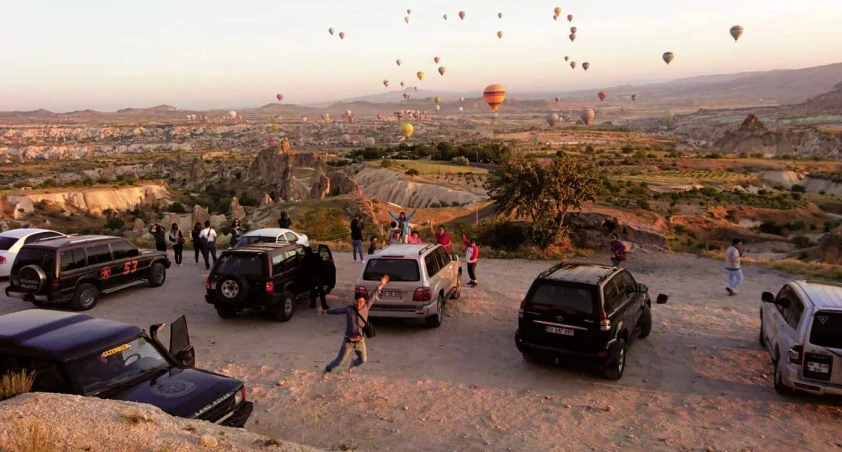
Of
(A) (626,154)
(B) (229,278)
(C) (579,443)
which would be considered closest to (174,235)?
(B) (229,278)

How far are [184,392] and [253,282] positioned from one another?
6.39 metres

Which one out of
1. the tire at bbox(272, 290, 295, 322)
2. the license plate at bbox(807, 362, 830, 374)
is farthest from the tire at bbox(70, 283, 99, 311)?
the license plate at bbox(807, 362, 830, 374)

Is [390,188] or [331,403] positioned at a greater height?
[331,403]

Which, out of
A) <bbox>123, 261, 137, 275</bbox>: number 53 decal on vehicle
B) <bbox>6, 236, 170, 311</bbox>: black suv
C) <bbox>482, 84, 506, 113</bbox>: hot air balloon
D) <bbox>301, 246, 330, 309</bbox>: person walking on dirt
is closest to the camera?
<bbox>6, 236, 170, 311</bbox>: black suv

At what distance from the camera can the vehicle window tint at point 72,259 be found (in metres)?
14.1

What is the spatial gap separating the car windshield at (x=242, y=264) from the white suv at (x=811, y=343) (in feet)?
33.1

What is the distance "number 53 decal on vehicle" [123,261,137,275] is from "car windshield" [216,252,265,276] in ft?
14.1

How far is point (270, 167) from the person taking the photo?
7862 centimetres

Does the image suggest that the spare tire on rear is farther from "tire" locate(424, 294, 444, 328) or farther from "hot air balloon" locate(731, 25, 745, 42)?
"hot air balloon" locate(731, 25, 745, 42)

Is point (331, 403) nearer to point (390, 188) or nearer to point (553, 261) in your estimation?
point (553, 261)

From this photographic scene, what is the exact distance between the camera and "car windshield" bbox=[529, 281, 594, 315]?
972 centimetres

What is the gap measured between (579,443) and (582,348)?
2110 millimetres

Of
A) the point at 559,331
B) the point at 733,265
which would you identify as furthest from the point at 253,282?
the point at 733,265

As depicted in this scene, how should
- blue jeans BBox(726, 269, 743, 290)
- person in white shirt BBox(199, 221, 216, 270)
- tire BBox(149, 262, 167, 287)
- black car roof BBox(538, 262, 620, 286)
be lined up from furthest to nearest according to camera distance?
person in white shirt BBox(199, 221, 216, 270), tire BBox(149, 262, 167, 287), blue jeans BBox(726, 269, 743, 290), black car roof BBox(538, 262, 620, 286)
